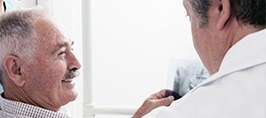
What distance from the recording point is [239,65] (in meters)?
0.62

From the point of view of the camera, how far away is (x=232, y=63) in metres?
0.63

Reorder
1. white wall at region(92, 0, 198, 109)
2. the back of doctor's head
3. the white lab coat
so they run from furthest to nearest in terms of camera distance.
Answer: white wall at region(92, 0, 198, 109) → the back of doctor's head → the white lab coat

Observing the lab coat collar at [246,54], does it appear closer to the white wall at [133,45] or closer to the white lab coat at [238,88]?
the white lab coat at [238,88]

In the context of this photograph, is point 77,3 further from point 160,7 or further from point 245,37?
point 245,37

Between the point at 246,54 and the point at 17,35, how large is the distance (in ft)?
2.50

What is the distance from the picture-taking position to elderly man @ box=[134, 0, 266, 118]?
0.60 m

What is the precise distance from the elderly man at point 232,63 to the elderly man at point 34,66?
0.61m

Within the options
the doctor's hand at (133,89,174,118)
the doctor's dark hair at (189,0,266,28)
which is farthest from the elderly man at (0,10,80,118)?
the doctor's dark hair at (189,0,266,28)

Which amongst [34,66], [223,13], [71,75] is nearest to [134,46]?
[71,75]

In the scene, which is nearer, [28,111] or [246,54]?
[246,54]

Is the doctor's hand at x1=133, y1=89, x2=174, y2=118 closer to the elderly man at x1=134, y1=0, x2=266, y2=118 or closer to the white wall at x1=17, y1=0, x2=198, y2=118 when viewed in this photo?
the white wall at x1=17, y1=0, x2=198, y2=118

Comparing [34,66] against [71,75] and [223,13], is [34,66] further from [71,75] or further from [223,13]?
[223,13]

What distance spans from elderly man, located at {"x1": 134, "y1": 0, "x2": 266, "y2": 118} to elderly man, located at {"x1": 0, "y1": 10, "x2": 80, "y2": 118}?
1.99 feet

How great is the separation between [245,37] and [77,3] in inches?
44.3
